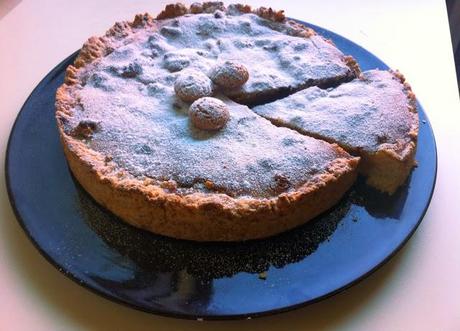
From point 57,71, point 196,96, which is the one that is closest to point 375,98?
point 196,96

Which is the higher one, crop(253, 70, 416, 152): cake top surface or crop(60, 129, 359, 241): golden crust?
crop(253, 70, 416, 152): cake top surface

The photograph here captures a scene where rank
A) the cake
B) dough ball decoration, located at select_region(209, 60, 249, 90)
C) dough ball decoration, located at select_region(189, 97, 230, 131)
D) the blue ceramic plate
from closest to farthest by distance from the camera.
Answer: the blue ceramic plate < the cake < dough ball decoration, located at select_region(189, 97, 230, 131) < dough ball decoration, located at select_region(209, 60, 249, 90)

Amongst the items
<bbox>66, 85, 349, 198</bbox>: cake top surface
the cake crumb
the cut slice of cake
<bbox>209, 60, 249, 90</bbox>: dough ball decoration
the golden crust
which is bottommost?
the cake crumb

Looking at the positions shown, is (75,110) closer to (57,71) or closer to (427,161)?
(57,71)

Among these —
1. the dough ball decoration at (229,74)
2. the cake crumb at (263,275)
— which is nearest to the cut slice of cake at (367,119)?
the dough ball decoration at (229,74)

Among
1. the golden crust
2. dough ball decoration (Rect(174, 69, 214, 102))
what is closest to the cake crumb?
the golden crust

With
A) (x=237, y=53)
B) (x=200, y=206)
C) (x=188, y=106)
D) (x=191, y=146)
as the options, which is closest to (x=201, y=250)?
(x=200, y=206)

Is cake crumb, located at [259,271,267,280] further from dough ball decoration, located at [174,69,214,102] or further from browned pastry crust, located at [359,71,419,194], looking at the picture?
dough ball decoration, located at [174,69,214,102]

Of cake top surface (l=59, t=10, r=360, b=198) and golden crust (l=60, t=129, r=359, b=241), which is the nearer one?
golden crust (l=60, t=129, r=359, b=241)
